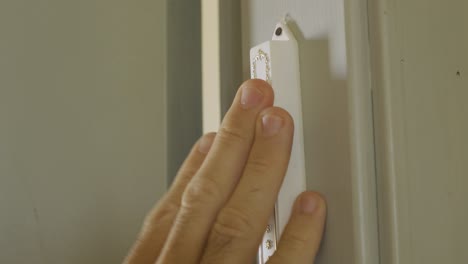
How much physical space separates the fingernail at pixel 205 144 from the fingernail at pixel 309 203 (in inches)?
5.5

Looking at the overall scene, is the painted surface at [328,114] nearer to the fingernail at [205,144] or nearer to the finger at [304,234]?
the finger at [304,234]

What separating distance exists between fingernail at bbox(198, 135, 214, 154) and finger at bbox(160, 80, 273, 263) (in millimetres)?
87

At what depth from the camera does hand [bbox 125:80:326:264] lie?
0.99ft

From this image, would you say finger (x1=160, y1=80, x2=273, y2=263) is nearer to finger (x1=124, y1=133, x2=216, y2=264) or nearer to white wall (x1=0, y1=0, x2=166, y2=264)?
finger (x1=124, y1=133, x2=216, y2=264)

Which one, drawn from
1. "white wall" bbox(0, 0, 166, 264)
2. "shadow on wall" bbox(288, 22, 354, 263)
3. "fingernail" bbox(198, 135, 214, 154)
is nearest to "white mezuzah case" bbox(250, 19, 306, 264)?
"shadow on wall" bbox(288, 22, 354, 263)

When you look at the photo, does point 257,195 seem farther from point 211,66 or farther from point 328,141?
point 211,66

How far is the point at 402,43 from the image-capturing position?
0.30 m

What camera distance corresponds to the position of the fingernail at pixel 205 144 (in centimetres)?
42

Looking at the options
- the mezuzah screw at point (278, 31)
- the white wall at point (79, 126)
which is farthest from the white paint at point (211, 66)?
the mezuzah screw at point (278, 31)

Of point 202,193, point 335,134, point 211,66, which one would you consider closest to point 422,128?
point 335,134

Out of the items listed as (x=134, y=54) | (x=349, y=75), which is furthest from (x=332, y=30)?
(x=134, y=54)

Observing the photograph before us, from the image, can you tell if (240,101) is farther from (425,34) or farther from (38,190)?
(38,190)

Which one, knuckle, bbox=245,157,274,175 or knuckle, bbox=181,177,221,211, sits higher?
knuckle, bbox=245,157,274,175

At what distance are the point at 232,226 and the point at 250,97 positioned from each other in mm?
96
